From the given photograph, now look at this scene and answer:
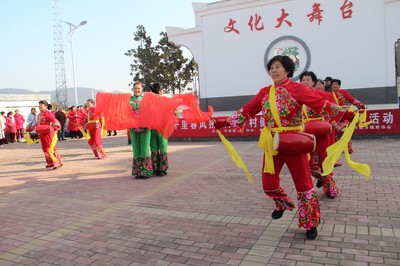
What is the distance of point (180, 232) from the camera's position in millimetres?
3725

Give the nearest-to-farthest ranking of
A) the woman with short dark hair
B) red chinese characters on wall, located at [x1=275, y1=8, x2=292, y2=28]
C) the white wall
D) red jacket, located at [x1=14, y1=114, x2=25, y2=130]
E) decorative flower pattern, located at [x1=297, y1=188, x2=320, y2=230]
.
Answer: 1. decorative flower pattern, located at [x1=297, y1=188, x2=320, y2=230]
2. the woman with short dark hair
3. the white wall
4. red chinese characters on wall, located at [x1=275, y1=8, x2=292, y2=28]
5. red jacket, located at [x1=14, y1=114, x2=25, y2=130]

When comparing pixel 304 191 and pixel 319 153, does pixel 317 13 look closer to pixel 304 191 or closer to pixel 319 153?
pixel 319 153

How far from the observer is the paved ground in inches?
123

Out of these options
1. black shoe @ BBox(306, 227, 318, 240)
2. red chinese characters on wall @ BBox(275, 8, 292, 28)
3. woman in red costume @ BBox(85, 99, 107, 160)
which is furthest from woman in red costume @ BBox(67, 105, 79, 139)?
black shoe @ BBox(306, 227, 318, 240)

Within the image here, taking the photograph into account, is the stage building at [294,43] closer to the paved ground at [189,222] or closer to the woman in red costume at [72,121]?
the woman in red costume at [72,121]

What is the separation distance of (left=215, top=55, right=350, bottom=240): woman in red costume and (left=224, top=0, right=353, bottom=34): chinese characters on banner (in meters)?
12.0

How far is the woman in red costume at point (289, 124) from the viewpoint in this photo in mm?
3301

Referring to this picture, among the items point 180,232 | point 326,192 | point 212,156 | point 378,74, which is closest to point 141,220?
point 180,232

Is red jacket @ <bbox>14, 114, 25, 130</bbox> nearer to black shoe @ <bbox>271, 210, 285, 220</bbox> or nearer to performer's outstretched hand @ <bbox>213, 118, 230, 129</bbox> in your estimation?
performer's outstretched hand @ <bbox>213, 118, 230, 129</bbox>

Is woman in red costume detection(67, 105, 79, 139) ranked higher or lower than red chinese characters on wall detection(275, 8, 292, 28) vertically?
lower

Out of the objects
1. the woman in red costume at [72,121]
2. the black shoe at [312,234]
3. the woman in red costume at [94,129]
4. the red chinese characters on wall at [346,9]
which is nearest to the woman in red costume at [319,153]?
the black shoe at [312,234]

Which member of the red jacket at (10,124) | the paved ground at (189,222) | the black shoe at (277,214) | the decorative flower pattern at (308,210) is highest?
the red jacket at (10,124)

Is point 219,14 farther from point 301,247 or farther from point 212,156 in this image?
point 301,247

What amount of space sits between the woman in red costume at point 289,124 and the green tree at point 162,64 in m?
20.7
